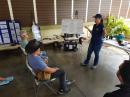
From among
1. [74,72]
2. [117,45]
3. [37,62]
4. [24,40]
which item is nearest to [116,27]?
[117,45]

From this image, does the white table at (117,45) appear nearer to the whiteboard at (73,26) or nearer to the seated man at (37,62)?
the whiteboard at (73,26)

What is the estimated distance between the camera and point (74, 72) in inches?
153

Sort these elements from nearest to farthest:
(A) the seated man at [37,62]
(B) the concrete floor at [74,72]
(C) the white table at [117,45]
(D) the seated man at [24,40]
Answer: (A) the seated man at [37,62]
(B) the concrete floor at [74,72]
(C) the white table at [117,45]
(D) the seated man at [24,40]

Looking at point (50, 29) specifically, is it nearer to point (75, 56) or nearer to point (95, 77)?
point (75, 56)

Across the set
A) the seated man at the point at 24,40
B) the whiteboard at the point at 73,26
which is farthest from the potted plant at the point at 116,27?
the seated man at the point at 24,40

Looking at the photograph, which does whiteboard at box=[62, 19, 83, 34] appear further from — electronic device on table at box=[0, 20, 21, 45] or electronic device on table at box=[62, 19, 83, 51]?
electronic device on table at box=[0, 20, 21, 45]

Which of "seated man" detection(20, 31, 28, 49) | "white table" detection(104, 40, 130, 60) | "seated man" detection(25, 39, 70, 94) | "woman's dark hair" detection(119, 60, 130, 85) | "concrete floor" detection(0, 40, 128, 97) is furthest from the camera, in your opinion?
"seated man" detection(20, 31, 28, 49)

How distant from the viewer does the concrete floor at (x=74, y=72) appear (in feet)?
10.3

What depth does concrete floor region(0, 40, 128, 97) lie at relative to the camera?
124 inches

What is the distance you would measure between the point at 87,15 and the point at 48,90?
3.58 m

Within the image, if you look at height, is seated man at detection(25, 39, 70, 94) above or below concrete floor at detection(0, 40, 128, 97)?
above

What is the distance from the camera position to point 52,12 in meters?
5.31

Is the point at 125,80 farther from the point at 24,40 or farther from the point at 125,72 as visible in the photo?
the point at 24,40

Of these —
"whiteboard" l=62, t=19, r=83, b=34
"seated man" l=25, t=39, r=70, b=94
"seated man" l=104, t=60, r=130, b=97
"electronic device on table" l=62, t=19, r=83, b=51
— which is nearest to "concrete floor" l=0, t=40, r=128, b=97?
"electronic device on table" l=62, t=19, r=83, b=51
